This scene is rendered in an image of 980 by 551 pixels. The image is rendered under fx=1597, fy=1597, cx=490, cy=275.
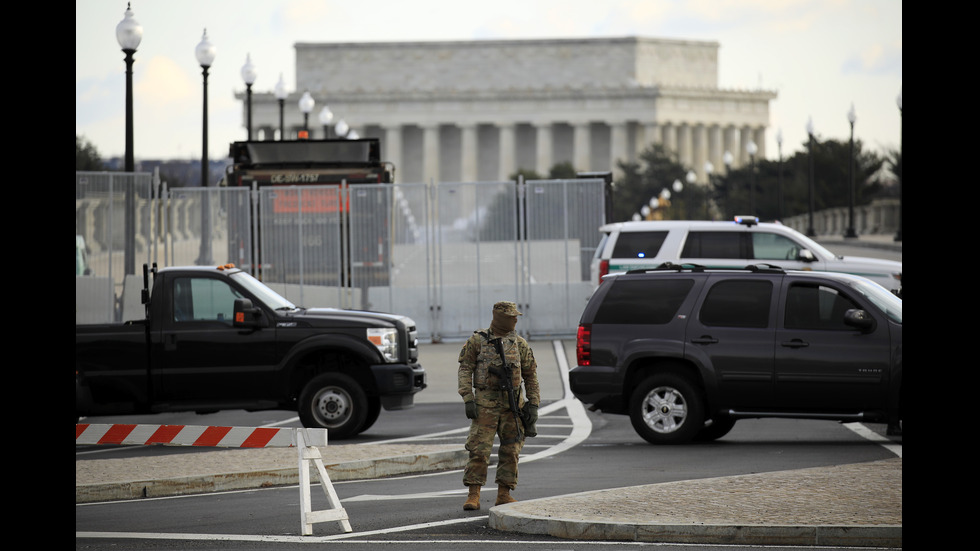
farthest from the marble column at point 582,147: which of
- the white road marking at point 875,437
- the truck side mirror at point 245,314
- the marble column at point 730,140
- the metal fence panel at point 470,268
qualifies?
the truck side mirror at point 245,314

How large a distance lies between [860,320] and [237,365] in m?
6.04

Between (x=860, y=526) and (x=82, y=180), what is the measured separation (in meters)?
16.7

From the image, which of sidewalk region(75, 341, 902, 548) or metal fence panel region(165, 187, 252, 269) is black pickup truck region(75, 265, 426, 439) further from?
metal fence panel region(165, 187, 252, 269)

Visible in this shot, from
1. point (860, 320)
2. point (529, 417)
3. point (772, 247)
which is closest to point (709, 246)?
point (772, 247)

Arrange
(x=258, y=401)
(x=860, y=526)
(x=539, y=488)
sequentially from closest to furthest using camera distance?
(x=860, y=526) → (x=539, y=488) → (x=258, y=401)

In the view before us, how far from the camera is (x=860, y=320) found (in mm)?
14625

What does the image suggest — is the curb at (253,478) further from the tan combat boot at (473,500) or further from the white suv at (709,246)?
the white suv at (709,246)

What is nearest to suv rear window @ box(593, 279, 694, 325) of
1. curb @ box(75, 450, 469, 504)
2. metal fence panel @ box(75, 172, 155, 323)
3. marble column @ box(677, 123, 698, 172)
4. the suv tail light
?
the suv tail light

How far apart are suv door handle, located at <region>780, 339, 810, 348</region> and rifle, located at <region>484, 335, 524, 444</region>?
188 inches
